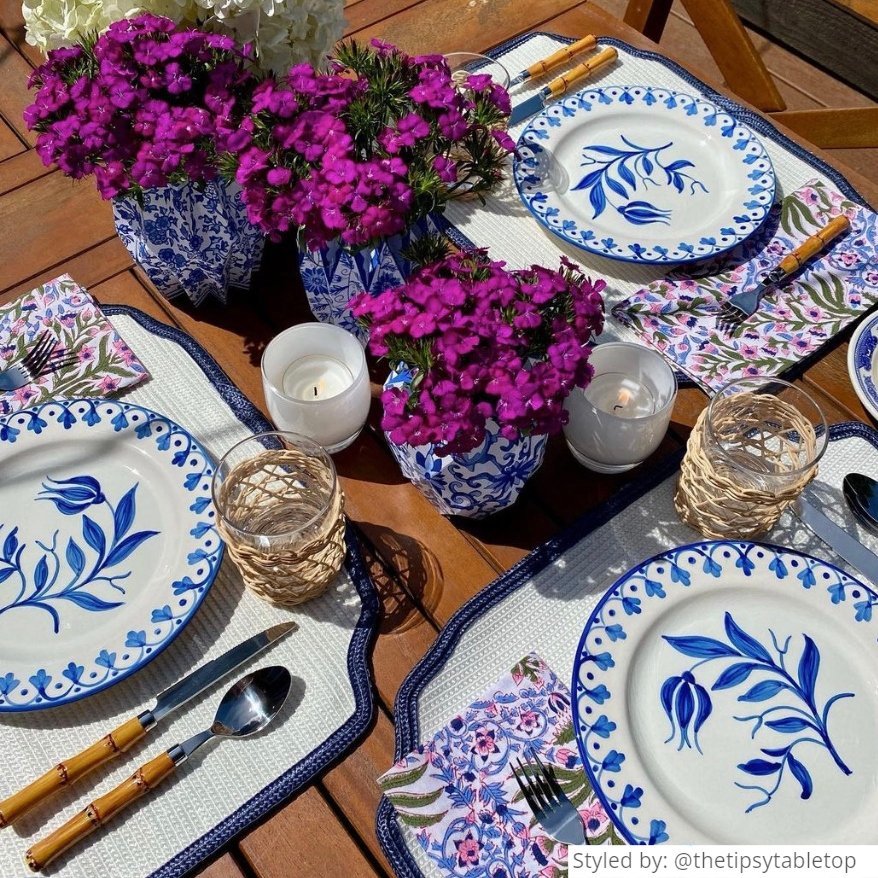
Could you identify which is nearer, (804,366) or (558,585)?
(558,585)

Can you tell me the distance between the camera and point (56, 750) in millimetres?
673

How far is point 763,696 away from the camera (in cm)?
67

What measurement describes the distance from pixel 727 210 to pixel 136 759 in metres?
0.83

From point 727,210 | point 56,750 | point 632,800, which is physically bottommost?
point 56,750

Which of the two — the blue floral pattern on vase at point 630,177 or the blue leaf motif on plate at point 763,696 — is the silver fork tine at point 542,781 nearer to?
the blue leaf motif on plate at point 763,696

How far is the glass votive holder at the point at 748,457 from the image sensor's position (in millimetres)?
713

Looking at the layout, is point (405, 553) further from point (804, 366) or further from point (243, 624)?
point (804, 366)

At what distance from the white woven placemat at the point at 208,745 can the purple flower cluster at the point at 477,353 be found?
0.21 m

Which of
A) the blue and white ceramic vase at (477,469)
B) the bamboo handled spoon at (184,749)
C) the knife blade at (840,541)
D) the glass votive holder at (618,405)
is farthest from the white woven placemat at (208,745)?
the knife blade at (840,541)

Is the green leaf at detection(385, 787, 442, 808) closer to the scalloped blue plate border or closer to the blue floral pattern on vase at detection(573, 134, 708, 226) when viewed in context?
the scalloped blue plate border

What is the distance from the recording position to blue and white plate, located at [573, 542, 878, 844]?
63 centimetres

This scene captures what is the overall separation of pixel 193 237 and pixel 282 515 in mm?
297

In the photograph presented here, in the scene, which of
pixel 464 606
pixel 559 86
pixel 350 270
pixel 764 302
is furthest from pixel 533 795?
pixel 559 86

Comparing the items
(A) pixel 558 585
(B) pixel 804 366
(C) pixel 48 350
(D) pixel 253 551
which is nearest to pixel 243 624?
(D) pixel 253 551
